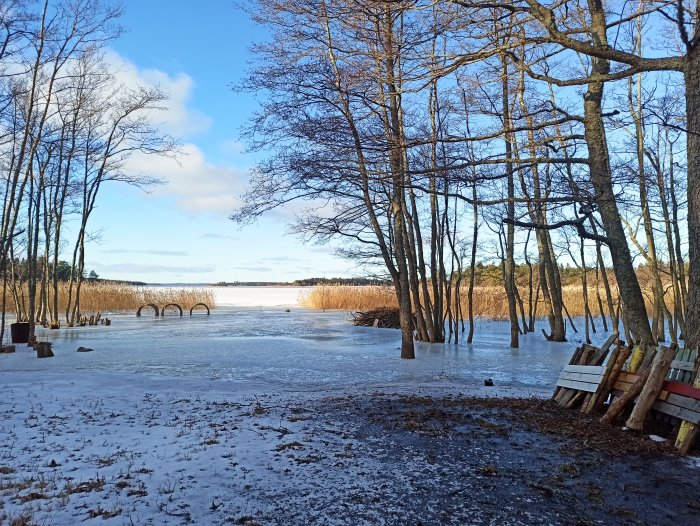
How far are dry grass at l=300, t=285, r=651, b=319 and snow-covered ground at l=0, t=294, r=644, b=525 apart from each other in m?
15.8

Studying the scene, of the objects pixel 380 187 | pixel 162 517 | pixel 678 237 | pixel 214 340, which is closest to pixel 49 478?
pixel 162 517

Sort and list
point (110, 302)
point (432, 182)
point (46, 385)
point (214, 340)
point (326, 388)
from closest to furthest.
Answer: point (46, 385) → point (326, 388) → point (432, 182) → point (214, 340) → point (110, 302)

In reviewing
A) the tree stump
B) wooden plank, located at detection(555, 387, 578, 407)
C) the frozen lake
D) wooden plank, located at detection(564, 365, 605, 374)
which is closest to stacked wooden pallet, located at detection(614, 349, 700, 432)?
wooden plank, located at detection(564, 365, 605, 374)

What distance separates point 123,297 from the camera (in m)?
33.6

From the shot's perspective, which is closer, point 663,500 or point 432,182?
point 663,500

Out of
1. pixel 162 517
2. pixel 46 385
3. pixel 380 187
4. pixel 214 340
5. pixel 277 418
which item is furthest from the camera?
pixel 214 340

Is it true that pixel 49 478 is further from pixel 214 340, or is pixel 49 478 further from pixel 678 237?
pixel 678 237

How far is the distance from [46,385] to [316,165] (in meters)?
6.01

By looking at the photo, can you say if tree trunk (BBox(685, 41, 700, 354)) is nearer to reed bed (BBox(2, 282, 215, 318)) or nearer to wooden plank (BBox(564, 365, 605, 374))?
wooden plank (BBox(564, 365, 605, 374))

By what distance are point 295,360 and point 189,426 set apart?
6465mm

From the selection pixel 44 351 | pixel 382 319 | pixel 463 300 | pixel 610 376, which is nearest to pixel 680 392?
pixel 610 376

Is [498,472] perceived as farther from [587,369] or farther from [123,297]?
[123,297]

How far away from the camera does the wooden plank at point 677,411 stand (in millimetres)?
4645

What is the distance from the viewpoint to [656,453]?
4.67 meters
